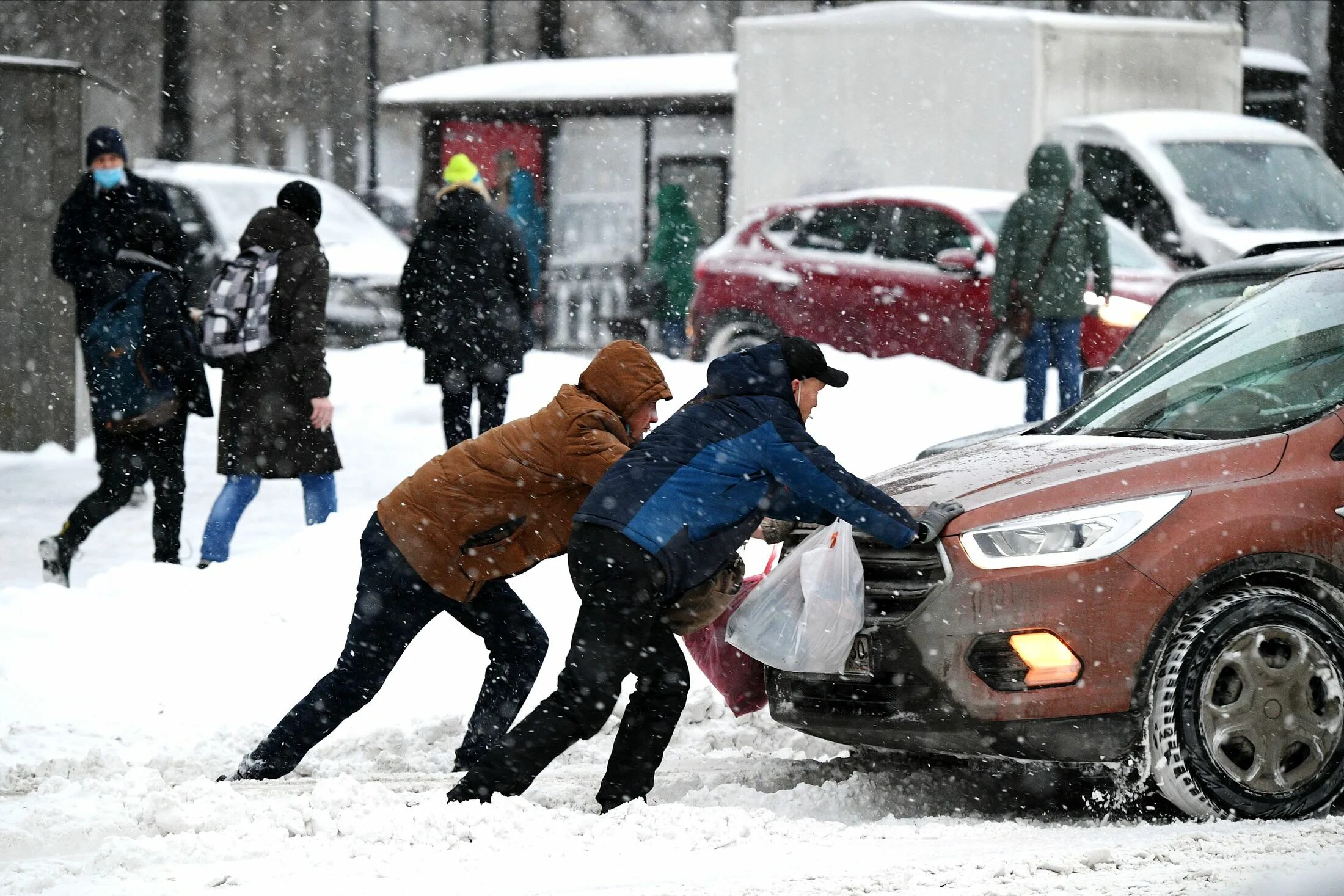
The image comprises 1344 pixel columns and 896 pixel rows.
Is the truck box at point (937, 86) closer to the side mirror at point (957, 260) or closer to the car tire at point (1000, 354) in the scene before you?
the side mirror at point (957, 260)

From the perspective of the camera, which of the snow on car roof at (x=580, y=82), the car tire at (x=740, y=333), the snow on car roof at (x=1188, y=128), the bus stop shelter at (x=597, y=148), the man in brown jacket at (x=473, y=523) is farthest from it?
the bus stop shelter at (x=597, y=148)

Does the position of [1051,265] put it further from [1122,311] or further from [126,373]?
[126,373]

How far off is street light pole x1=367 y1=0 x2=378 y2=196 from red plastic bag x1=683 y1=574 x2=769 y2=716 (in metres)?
28.6

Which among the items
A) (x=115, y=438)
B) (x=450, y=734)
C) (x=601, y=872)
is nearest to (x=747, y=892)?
(x=601, y=872)

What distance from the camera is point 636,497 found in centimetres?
507

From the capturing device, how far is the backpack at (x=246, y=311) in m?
8.31

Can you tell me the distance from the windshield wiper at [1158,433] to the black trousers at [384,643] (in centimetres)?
195

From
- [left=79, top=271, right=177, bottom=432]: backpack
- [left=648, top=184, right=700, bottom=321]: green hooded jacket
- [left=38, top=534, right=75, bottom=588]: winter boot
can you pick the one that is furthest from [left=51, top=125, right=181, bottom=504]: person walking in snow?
[left=648, top=184, right=700, bottom=321]: green hooded jacket

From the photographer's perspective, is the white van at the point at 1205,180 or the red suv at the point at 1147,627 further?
the white van at the point at 1205,180

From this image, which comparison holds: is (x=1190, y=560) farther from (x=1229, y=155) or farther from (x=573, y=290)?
(x=573, y=290)

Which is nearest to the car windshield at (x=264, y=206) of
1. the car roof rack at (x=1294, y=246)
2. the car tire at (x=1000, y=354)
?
the car tire at (x=1000, y=354)

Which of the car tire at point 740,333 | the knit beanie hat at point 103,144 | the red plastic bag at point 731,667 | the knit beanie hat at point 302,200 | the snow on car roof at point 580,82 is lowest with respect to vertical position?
the red plastic bag at point 731,667

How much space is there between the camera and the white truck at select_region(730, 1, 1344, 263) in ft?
50.2

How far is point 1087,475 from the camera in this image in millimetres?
5234
